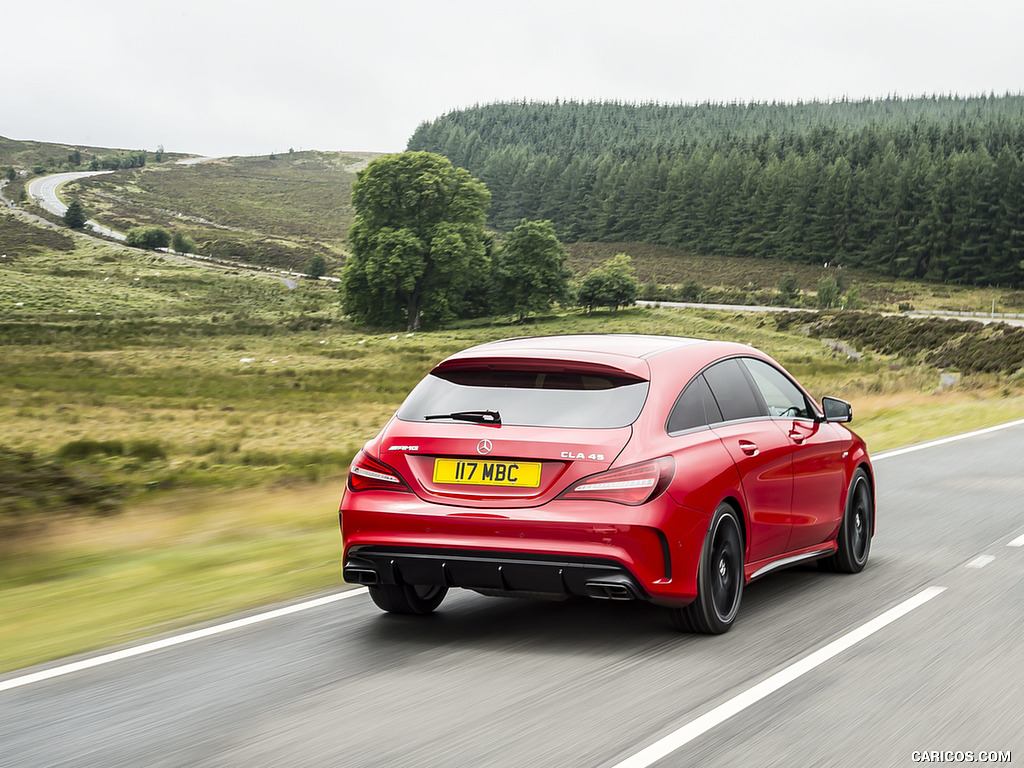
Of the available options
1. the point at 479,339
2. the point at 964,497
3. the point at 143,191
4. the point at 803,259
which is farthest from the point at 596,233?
the point at 964,497

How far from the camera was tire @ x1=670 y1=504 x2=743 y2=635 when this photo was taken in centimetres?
584

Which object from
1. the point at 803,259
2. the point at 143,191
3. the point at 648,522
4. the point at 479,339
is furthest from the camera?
the point at 143,191

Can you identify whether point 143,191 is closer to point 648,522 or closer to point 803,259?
point 803,259

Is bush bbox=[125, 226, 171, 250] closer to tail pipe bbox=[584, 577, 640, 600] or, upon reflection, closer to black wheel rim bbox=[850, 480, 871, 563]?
black wheel rim bbox=[850, 480, 871, 563]

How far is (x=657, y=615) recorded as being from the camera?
6539 mm

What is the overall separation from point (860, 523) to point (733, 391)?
208 centimetres

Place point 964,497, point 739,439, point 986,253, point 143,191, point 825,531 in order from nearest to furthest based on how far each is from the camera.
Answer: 1. point 739,439
2. point 825,531
3. point 964,497
4. point 986,253
5. point 143,191

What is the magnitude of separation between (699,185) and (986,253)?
49.1 m

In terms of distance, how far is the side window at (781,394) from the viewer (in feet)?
23.8

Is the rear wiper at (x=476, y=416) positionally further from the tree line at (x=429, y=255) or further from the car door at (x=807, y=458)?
the tree line at (x=429, y=255)

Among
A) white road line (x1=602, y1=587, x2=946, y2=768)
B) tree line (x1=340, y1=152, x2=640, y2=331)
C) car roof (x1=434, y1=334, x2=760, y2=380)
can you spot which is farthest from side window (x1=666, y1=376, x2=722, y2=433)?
tree line (x1=340, y1=152, x2=640, y2=331)

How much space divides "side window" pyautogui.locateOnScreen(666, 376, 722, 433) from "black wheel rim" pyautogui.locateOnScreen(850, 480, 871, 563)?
7.03 feet

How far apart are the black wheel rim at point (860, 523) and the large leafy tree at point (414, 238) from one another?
219 feet

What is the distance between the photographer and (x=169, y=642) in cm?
606
